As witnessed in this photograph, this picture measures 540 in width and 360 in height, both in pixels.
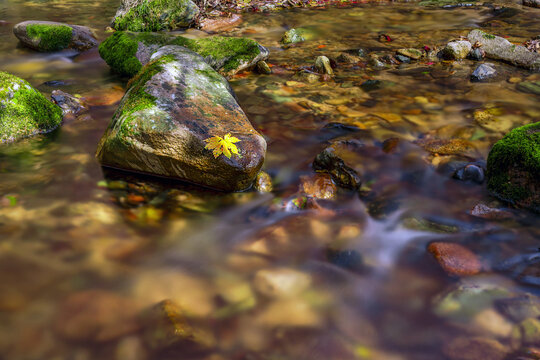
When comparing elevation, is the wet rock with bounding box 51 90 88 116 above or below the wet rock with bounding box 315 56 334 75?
below

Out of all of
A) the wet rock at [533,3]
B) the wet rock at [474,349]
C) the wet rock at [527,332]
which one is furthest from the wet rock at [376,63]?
the wet rock at [533,3]

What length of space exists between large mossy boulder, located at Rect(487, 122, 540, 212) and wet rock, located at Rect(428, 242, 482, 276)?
101 cm

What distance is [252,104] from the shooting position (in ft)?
21.1

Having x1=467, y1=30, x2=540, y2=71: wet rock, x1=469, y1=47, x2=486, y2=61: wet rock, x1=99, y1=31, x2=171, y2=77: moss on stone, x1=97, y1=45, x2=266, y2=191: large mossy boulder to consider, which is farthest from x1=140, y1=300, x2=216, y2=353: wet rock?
x1=469, y1=47, x2=486, y2=61: wet rock

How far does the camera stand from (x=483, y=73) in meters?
7.13

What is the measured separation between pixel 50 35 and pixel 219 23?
471cm

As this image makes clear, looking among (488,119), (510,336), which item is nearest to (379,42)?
(488,119)

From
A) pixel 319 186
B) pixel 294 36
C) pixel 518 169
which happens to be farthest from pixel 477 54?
pixel 319 186

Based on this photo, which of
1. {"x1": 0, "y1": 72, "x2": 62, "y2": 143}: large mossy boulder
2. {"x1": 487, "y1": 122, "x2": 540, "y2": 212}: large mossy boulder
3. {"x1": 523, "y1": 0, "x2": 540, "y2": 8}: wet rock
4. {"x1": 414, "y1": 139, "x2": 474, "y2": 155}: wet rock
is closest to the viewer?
{"x1": 487, "y1": 122, "x2": 540, "y2": 212}: large mossy boulder

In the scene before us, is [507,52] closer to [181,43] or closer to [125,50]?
[181,43]

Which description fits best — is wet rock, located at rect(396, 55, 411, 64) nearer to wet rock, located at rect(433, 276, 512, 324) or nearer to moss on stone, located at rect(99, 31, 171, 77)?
moss on stone, located at rect(99, 31, 171, 77)

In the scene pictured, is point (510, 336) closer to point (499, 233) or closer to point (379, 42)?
point (499, 233)

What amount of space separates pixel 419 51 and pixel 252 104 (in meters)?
4.61

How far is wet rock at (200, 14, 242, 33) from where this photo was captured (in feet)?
36.4
